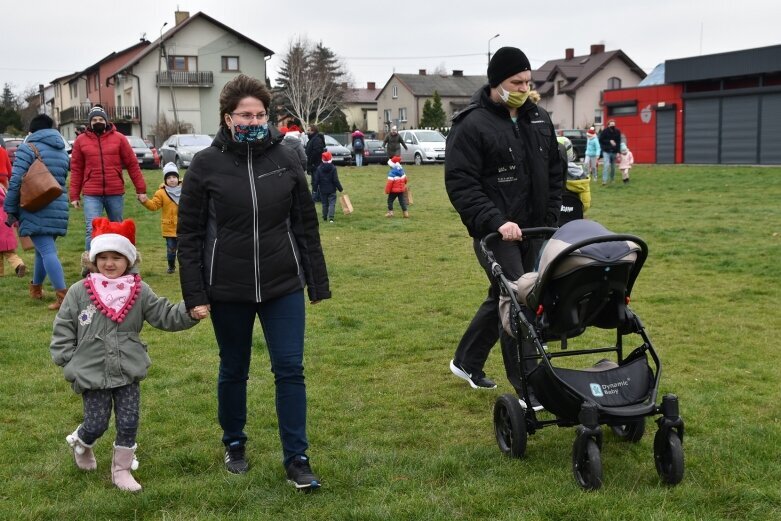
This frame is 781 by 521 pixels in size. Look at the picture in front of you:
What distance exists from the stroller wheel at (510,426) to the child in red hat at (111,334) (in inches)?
66.6

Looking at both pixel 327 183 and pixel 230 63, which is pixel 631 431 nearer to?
pixel 327 183

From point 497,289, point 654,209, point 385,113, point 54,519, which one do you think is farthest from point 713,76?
point 385,113

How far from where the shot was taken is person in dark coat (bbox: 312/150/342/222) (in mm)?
17328

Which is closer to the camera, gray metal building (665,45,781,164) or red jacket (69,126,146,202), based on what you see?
red jacket (69,126,146,202)

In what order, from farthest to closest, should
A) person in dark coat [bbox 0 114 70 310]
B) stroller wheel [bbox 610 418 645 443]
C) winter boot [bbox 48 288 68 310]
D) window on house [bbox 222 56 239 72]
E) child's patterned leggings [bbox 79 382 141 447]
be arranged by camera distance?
window on house [bbox 222 56 239 72] < winter boot [bbox 48 288 68 310] < person in dark coat [bbox 0 114 70 310] < stroller wheel [bbox 610 418 645 443] < child's patterned leggings [bbox 79 382 141 447]

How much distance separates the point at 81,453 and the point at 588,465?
2673mm

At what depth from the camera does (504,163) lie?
211 inches

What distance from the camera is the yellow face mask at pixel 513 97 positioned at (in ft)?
17.2

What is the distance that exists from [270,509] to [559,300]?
1.79 m

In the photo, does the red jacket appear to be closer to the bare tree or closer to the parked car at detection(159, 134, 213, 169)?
the parked car at detection(159, 134, 213, 169)

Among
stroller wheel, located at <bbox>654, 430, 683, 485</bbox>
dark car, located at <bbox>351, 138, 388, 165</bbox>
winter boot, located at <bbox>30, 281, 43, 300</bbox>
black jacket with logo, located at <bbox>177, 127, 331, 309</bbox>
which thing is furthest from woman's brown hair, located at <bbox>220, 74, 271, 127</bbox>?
dark car, located at <bbox>351, 138, 388, 165</bbox>

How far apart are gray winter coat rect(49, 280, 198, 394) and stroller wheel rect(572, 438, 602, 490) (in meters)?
2.04

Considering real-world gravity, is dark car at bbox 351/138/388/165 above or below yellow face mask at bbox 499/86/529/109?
below

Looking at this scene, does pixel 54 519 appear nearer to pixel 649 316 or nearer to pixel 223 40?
pixel 649 316
